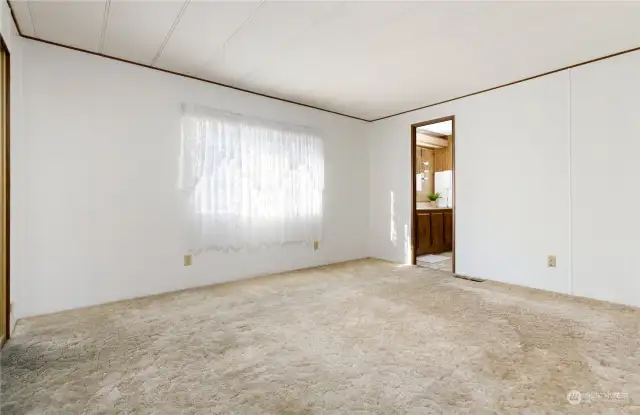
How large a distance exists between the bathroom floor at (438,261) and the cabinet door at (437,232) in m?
0.14

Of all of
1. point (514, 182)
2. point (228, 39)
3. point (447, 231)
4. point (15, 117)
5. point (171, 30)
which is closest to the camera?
point (15, 117)

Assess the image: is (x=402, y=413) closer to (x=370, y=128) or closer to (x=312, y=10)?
(x=312, y=10)

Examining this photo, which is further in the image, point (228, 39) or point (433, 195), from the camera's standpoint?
point (433, 195)

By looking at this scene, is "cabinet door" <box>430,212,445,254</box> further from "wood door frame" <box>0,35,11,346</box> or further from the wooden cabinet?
"wood door frame" <box>0,35,11,346</box>

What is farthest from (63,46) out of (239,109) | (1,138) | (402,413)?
(402,413)

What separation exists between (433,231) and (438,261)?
0.76 meters

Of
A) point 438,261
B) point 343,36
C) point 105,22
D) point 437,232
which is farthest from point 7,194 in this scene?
point 437,232

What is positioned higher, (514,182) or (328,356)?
(514,182)

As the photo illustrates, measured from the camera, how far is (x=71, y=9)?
235cm

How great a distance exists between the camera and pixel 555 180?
3465 millimetres

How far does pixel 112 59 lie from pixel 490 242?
4.78m

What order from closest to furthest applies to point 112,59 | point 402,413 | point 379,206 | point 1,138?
1. point 402,413
2. point 1,138
3. point 112,59
4. point 379,206

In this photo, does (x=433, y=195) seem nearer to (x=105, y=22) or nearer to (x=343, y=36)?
(x=343, y=36)

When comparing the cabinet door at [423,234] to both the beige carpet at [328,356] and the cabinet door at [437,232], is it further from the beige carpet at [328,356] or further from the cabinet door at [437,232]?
the beige carpet at [328,356]
